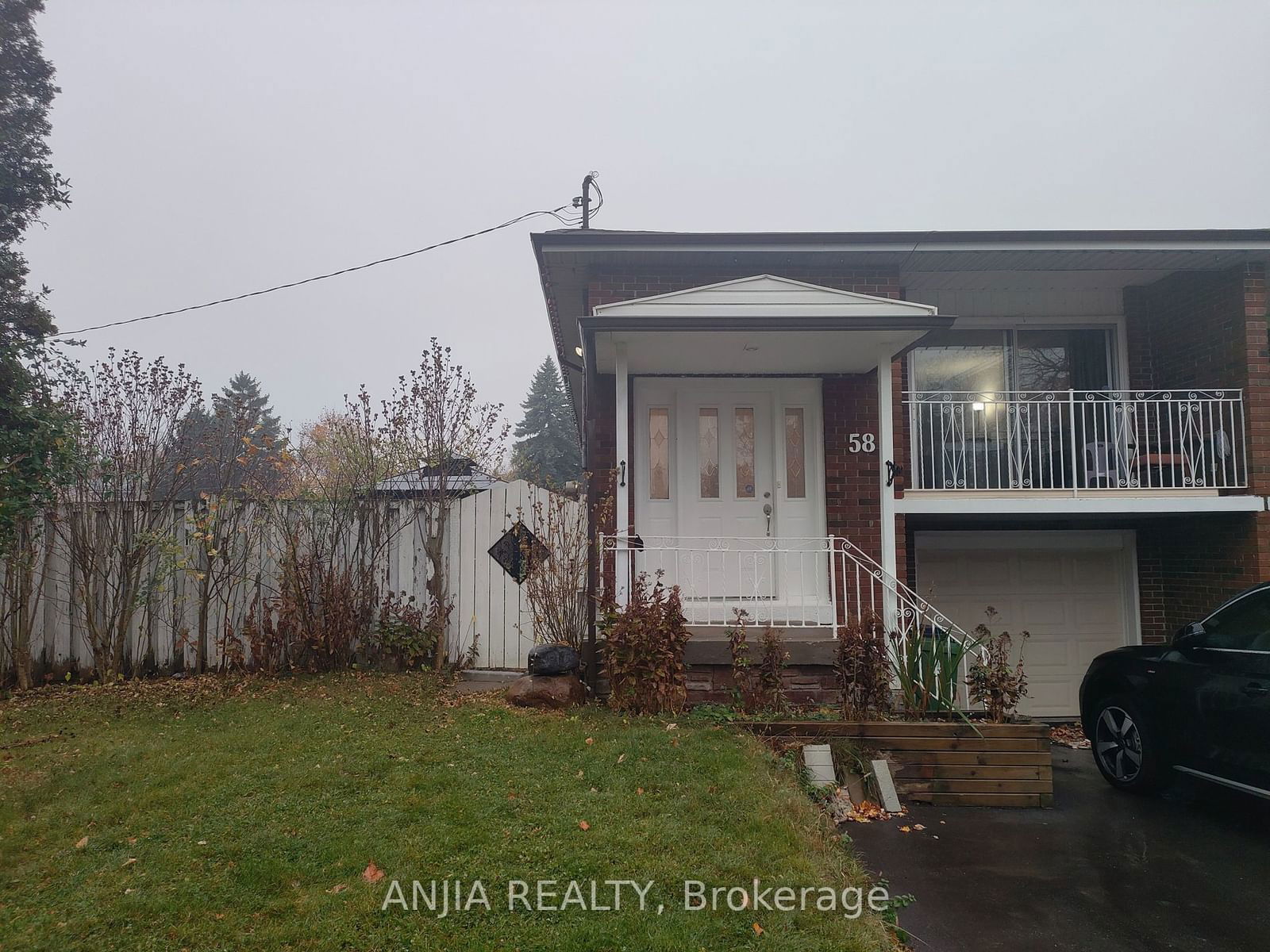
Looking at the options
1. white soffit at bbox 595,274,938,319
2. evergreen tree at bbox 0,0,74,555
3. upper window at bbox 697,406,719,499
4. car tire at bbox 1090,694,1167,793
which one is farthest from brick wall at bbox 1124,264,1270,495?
evergreen tree at bbox 0,0,74,555

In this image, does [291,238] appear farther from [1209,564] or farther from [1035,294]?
[1209,564]

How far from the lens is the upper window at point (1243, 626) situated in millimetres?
4234

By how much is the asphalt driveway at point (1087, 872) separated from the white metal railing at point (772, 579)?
5.80 ft

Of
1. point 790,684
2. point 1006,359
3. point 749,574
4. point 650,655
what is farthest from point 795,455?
point 1006,359

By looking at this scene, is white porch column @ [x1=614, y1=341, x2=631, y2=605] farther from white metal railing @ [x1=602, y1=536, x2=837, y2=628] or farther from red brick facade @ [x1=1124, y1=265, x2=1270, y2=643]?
red brick facade @ [x1=1124, y1=265, x2=1270, y2=643]

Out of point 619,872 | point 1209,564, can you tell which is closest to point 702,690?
point 619,872

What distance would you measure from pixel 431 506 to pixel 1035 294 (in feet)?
24.5

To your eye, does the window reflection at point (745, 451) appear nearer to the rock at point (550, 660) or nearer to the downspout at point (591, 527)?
the downspout at point (591, 527)

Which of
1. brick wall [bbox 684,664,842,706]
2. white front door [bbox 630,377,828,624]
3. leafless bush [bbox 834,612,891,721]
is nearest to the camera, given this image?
leafless bush [bbox 834,612,891,721]

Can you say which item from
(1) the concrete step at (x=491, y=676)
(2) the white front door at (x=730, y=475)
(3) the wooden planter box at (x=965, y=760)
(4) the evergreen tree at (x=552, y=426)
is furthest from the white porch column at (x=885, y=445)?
(4) the evergreen tree at (x=552, y=426)

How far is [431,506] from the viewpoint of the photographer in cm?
752

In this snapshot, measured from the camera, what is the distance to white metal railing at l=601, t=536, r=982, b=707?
6180 millimetres

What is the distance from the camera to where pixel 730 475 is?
703 cm

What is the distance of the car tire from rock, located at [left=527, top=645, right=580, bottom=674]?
13.4 ft
